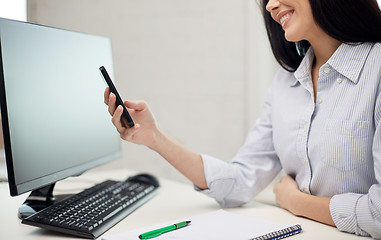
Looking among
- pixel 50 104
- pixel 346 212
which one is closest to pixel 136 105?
pixel 50 104

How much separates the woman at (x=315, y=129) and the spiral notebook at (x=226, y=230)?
0.43 feet

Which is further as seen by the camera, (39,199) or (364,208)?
(39,199)

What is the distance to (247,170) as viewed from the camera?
1089 mm

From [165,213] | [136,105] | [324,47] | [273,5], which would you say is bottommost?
[165,213]

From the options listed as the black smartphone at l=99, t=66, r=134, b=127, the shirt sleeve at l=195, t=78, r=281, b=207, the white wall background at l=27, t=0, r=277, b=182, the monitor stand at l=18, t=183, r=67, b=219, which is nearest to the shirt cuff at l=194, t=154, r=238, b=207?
the shirt sleeve at l=195, t=78, r=281, b=207

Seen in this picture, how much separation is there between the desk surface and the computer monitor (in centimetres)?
8

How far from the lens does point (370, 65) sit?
34.4 inches

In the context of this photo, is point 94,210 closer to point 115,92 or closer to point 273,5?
point 115,92

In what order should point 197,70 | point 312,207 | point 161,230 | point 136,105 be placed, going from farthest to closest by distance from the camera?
1. point 197,70
2. point 136,105
3. point 312,207
4. point 161,230

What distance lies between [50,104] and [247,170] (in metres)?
0.54

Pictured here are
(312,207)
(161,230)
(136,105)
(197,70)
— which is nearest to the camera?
(161,230)

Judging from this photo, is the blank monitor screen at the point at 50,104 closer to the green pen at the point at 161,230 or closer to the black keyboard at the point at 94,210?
the black keyboard at the point at 94,210

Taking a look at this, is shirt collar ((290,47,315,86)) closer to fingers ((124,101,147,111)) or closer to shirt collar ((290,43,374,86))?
shirt collar ((290,43,374,86))

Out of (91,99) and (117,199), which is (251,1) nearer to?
(91,99)
